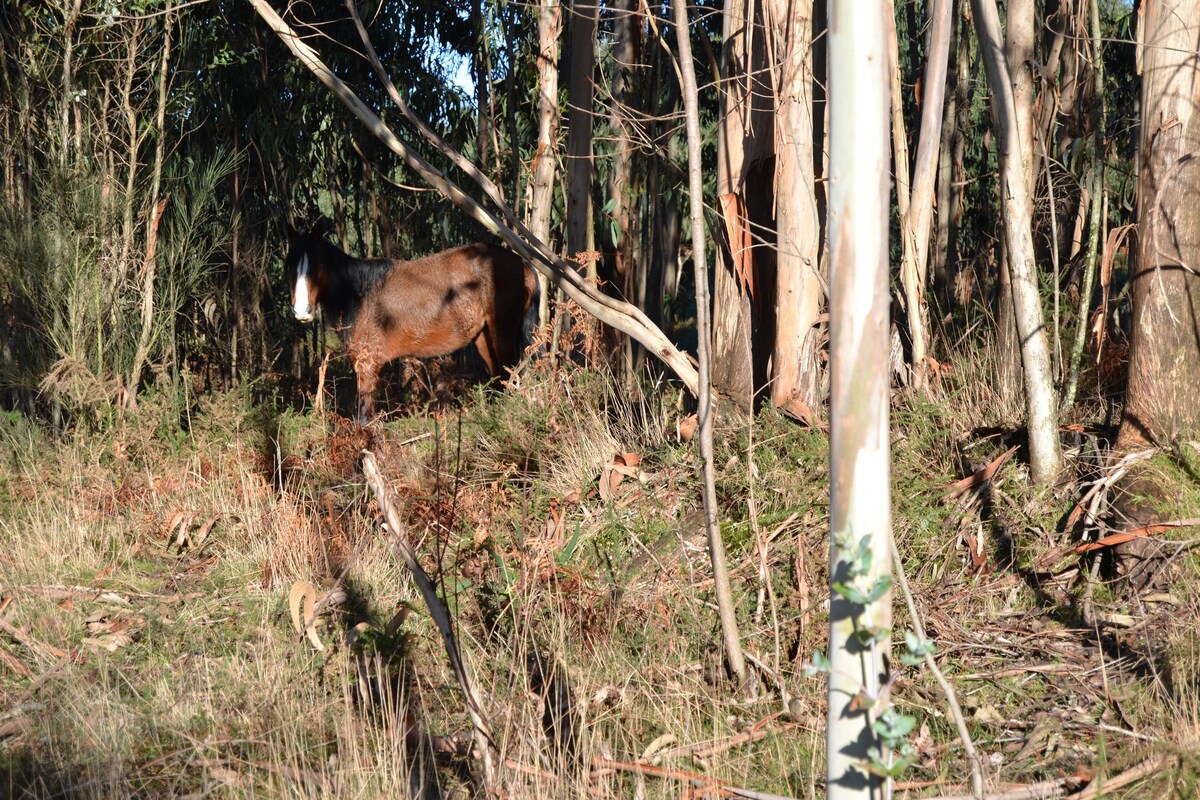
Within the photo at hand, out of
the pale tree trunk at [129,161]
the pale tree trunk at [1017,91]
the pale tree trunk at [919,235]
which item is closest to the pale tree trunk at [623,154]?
the pale tree trunk at [919,235]

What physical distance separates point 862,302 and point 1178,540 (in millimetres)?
3116

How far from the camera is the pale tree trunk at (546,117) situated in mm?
7496

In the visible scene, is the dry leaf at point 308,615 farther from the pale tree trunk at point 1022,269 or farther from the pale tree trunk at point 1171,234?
the pale tree trunk at point 1171,234

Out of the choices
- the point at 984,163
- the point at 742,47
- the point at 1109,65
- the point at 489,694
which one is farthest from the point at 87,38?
the point at 1109,65

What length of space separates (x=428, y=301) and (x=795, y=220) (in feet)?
14.2

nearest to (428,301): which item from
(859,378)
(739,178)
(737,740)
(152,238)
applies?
(152,238)

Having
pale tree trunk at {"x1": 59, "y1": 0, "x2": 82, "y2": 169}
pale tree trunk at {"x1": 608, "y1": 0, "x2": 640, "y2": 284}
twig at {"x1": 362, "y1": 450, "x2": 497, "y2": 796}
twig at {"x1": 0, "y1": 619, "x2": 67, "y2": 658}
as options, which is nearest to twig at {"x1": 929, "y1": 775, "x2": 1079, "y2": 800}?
twig at {"x1": 362, "y1": 450, "x2": 497, "y2": 796}

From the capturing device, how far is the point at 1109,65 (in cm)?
1342

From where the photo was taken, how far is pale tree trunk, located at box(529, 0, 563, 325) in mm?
7496

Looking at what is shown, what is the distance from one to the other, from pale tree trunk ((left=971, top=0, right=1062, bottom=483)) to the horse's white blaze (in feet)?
18.4

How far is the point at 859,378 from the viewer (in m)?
2.18

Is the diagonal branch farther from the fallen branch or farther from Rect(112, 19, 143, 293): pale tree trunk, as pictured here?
Rect(112, 19, 143, 293): pale tree trunk

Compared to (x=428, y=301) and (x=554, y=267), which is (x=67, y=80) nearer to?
(x=428, y=301)

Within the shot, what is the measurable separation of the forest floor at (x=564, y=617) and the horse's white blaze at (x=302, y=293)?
1.90m
